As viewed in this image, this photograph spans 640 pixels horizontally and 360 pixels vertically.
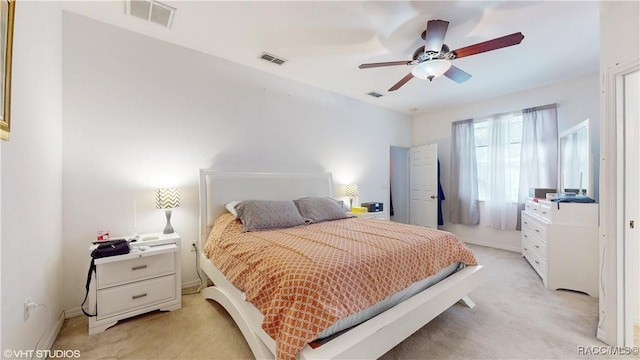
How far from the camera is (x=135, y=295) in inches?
84.3

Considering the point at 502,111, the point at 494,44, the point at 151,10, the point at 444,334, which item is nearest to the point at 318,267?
the point at 444,334

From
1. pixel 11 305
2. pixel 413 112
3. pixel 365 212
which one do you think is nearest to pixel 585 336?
pixel 365 212

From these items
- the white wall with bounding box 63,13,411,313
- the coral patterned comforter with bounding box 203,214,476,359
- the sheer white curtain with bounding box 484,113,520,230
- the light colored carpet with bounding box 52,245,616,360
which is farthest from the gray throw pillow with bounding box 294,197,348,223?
the sheer white curtain with bounding box 484,113,520,230

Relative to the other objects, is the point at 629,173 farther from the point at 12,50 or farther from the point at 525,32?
→ the point at 12,50

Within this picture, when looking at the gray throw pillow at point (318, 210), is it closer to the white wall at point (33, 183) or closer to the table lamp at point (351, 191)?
the table lamp at point (351, 191)

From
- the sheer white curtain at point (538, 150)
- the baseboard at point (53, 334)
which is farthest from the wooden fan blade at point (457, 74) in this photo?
the baseboard at point (53, 334)

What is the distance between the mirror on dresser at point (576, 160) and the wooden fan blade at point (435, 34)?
220cm

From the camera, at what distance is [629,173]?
177 cm

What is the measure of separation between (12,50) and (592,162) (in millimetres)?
5012

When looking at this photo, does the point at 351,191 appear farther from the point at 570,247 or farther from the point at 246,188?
the point at 570,247

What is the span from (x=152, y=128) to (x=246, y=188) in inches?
45.8

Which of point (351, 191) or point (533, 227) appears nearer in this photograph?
point (533, 227)

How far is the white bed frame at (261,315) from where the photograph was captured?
1.34 meters

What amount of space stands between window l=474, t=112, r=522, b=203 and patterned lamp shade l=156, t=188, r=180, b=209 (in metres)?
4.84
